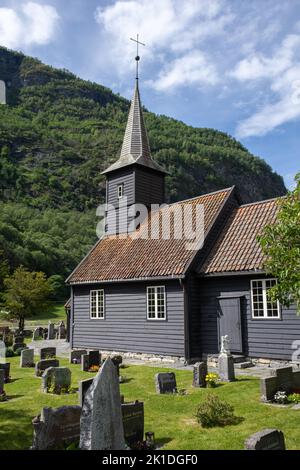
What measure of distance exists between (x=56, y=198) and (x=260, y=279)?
95.2 metres

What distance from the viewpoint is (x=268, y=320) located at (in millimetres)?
15695

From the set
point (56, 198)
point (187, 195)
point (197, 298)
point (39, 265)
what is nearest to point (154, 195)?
point (197, 298)

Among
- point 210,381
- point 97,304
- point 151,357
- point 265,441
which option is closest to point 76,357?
point 151,357

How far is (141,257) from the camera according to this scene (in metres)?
20.6

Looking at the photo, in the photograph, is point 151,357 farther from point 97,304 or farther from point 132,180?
point 132,180

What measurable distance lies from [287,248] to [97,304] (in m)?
14.3

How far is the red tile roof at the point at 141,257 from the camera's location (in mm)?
18484

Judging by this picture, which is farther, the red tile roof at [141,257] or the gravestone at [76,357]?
the gravestone at [76,357]

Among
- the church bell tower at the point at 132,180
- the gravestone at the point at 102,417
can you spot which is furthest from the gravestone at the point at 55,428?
the church bell tower at the point at 132,180

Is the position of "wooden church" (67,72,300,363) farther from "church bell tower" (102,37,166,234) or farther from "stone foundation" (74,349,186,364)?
"church bell tower" (102,37,166,234)

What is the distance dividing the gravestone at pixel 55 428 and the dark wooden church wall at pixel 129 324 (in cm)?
998

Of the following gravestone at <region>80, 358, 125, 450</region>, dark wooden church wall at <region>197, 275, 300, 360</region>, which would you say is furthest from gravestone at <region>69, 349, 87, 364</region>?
gravestone at <region>80, 358, 125, 450</region>

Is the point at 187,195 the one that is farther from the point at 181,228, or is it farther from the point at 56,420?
the point at 56,420

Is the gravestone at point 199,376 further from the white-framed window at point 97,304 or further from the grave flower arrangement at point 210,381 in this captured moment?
the white-framed window at point 97,304
